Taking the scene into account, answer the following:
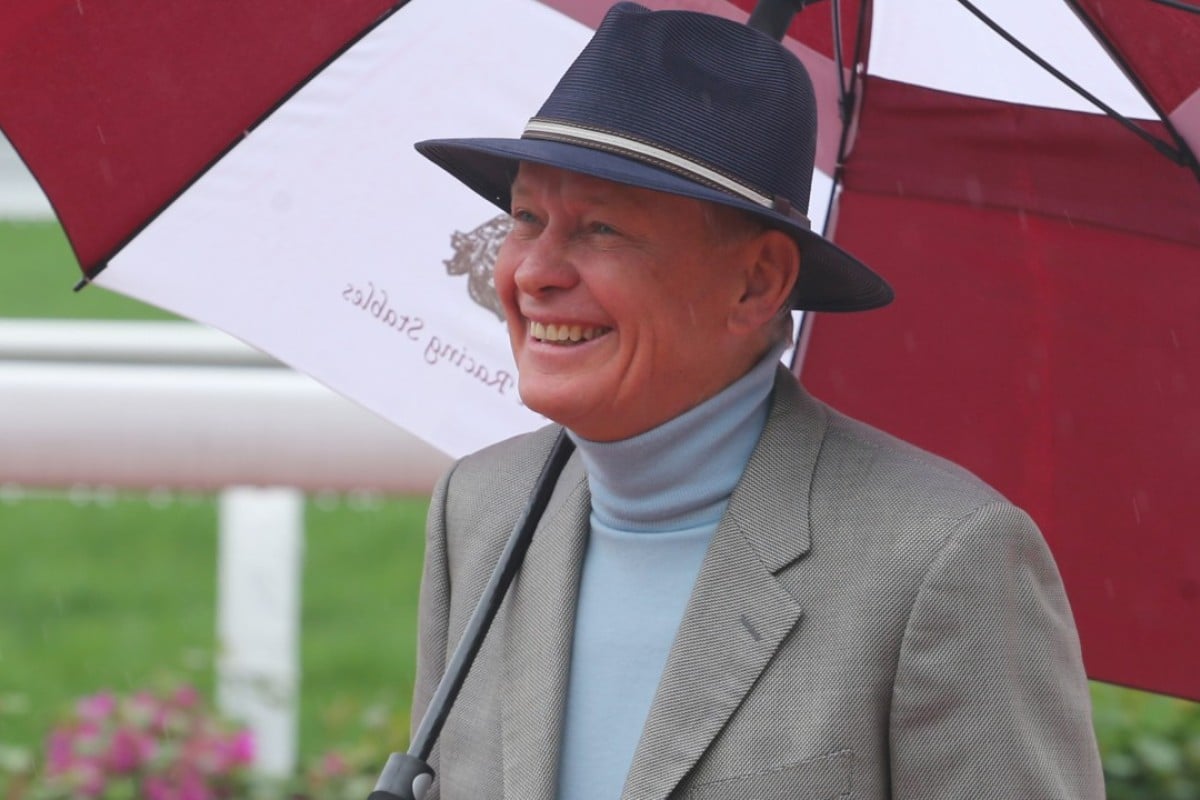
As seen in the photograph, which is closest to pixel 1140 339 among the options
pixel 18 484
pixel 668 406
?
pixel 668 406

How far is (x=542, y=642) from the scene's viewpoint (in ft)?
7.69

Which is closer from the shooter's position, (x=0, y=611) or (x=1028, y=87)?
(x=1028, y=87)

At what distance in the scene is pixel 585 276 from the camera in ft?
7.37

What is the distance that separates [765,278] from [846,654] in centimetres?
49

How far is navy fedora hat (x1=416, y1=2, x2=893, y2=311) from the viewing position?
2.21 meters

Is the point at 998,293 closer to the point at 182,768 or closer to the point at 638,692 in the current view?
the point at 638,692

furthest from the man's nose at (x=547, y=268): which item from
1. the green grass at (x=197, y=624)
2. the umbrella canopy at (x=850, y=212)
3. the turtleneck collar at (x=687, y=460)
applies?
the green grass at (x=197, y=624)

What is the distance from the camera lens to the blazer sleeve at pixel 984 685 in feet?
6.85

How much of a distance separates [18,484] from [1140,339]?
303 cm

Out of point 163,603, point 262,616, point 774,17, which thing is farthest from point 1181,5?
point 163,603

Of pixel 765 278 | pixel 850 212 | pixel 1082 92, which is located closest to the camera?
pixel 765 278

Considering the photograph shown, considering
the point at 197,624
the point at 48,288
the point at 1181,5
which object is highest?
the point at 1181,5

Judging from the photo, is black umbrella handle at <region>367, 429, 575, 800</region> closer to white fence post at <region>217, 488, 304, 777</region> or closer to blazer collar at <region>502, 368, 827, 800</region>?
blazer collar at <region>502, 368, 827, 800</region>

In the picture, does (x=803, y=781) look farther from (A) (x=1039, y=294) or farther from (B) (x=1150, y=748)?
(B) (x=1150, y=748)
